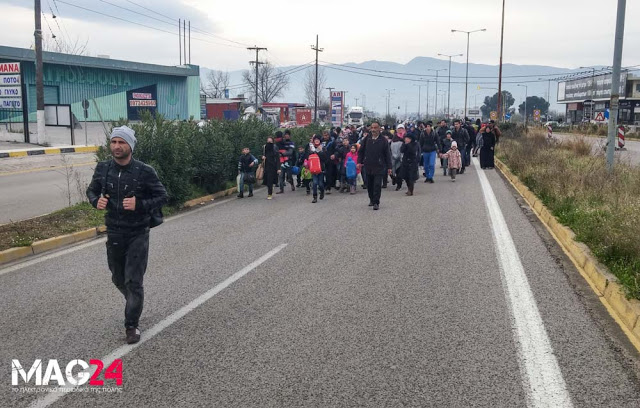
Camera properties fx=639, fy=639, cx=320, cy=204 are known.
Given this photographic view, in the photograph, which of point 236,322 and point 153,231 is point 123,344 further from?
point 153,231

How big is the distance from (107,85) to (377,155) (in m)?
38.9

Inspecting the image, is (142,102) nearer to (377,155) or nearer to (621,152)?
(621,152)

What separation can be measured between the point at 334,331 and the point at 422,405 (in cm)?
159

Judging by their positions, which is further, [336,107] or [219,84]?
[219,84]

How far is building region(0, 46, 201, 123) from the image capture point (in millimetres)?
40844

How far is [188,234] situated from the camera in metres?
11.1

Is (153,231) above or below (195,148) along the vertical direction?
below

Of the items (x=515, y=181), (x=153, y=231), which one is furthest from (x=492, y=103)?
(x=153, y=231)

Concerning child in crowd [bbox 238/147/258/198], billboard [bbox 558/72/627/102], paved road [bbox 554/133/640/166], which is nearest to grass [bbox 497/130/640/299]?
paved road [bbox 554/133/640/166]

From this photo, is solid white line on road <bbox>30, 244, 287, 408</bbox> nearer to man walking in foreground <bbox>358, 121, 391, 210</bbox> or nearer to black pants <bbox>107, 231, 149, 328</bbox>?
black pants <bbox>107, 231, 149, 328</bbox>

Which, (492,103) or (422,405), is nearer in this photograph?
(422,405)

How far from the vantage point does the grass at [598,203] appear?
24.7ft

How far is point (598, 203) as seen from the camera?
1149 centimetres

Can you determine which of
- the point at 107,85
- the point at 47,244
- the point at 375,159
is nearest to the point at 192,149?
the point at 375,159
